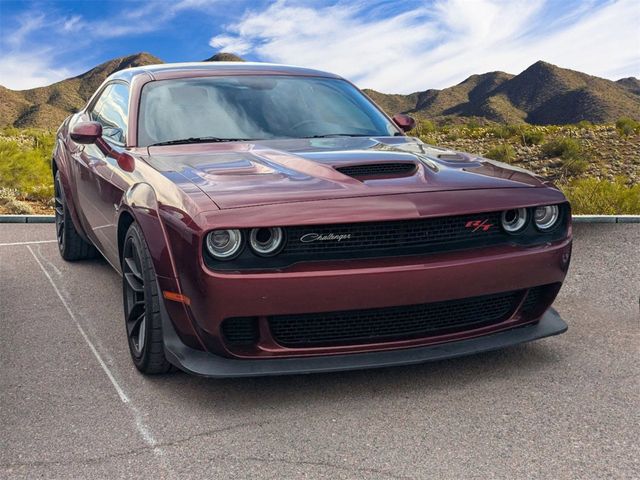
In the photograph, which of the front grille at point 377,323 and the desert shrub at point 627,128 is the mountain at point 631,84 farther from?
the front grille at point 377,323

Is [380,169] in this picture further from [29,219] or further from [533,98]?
[533,98]

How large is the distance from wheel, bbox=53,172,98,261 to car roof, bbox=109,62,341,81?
151cm

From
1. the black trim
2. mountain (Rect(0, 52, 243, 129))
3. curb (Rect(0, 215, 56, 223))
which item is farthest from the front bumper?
mountain (Rect(0, 52, 243, 129))

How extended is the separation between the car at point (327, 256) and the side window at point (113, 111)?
57cm

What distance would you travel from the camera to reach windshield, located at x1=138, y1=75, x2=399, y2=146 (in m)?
4.39

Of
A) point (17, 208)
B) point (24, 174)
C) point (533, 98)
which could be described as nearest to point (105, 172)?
point (17, 208)

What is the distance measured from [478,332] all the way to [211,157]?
1.56 m

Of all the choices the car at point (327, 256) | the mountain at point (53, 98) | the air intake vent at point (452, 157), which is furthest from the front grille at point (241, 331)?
the mountain at point (53, 98)

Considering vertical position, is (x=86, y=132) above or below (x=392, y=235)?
above

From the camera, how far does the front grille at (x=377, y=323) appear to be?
127 inches

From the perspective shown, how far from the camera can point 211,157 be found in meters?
3.85

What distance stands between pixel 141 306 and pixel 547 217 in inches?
78.1

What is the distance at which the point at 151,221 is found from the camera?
3.41m

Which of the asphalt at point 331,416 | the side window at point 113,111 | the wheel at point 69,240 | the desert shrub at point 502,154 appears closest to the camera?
the asphalt at point 331,416
